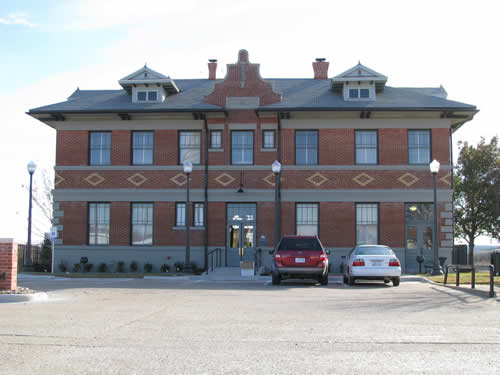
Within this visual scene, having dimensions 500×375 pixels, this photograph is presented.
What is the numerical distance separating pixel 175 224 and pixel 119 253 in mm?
3061

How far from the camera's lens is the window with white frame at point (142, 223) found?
101 ft

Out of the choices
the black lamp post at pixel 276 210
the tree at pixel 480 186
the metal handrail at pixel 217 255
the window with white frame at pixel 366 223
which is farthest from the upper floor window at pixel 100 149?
the tree at pixel 480 186

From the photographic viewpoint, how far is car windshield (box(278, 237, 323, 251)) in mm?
21328

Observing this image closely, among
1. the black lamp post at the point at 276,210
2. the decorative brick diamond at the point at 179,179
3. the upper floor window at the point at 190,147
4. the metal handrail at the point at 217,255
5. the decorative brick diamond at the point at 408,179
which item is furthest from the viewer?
the upper floor window at the point at 190,147

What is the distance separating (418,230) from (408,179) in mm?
2473

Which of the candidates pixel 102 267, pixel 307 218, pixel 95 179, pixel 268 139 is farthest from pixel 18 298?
pixel 268 139

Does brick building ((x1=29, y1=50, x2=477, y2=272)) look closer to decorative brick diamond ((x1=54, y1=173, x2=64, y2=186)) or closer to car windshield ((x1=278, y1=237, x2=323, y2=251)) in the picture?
decorative brick diamond ((x1=54, y1=173, x2=64, y2=186))

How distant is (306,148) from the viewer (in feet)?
101

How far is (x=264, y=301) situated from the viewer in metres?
15.2

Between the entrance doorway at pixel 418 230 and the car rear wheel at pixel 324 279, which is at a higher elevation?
the entrance doorway at pixel 418 230

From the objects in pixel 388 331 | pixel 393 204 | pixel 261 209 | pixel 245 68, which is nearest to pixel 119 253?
pixel 261 209

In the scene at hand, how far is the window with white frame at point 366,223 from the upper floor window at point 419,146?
2952 millimetres

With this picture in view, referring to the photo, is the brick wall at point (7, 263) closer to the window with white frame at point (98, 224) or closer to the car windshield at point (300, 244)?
the car windshield at point (300, 244)

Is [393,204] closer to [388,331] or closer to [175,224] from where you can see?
[175,224]
